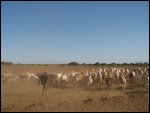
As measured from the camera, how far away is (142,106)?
50.4ft

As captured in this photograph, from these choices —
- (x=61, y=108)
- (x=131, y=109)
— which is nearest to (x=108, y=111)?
(x=131, y=109)

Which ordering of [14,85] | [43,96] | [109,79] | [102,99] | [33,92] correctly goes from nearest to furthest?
[102,99]
[43,96]
[33,92]
[109,79]
[14,85]

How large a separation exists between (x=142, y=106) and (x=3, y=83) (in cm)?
1211

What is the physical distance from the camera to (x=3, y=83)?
23.6 meters

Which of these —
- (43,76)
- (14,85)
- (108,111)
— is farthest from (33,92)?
(108,111)

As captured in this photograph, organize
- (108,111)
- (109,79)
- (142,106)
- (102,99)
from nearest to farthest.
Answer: (108,111)
(142,106)
(102,99)
(109,79)

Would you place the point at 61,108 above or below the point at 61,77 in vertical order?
below

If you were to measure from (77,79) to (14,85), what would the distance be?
16.2 feet

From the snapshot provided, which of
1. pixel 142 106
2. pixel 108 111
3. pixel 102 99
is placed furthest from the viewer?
pixel 102 99

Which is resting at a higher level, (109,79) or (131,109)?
(109,79)

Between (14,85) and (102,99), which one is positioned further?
(14,85)

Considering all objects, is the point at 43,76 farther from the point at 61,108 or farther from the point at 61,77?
the point at 61,108

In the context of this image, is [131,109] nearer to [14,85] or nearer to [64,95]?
[64,95]

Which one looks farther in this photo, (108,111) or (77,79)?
(77,79)
